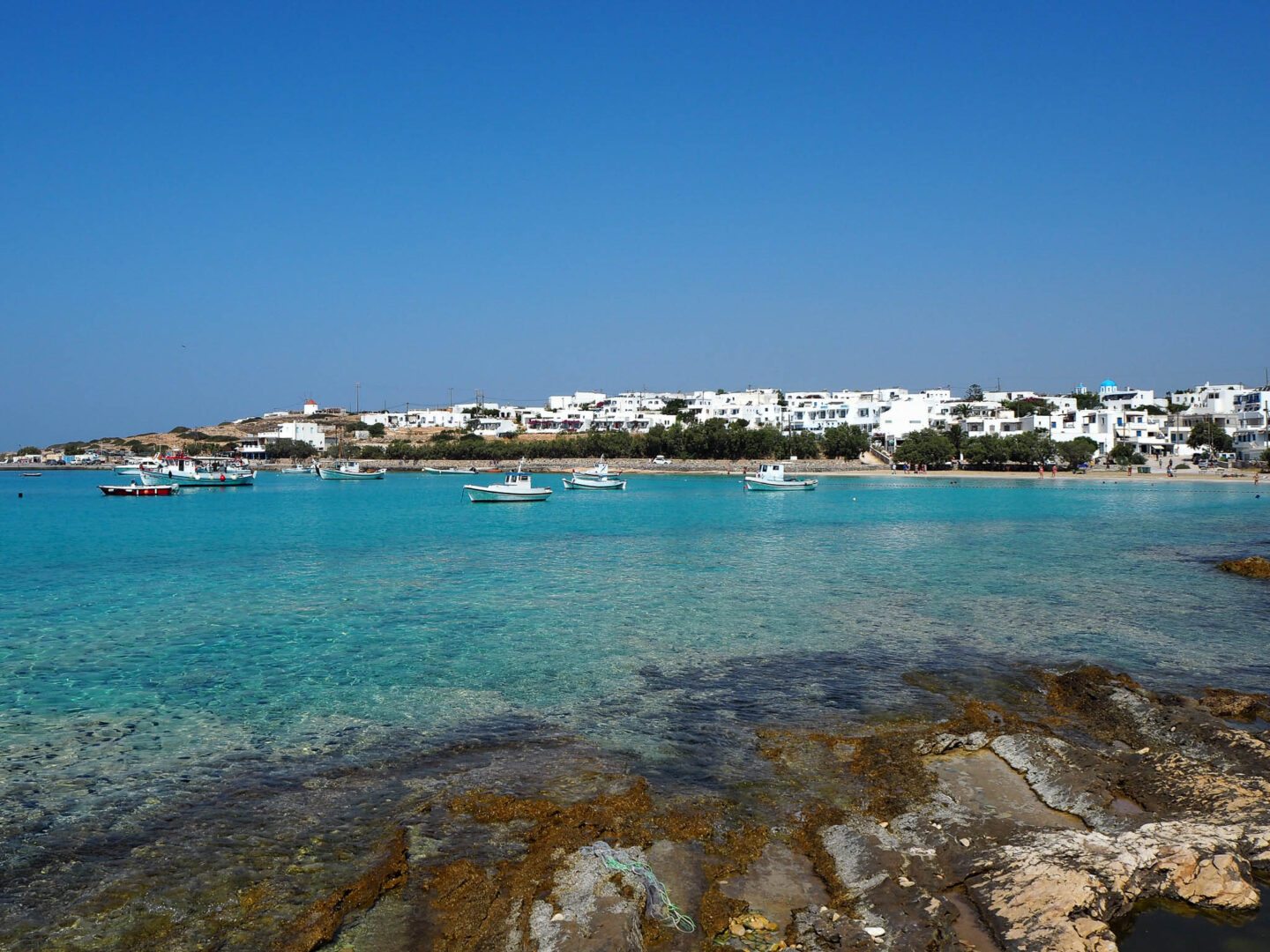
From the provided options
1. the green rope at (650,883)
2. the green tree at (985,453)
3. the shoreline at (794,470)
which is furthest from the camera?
the green tree at (985,453)

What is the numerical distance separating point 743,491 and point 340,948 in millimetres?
73887

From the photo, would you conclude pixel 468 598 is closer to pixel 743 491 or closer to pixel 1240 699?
pixel 1240 699

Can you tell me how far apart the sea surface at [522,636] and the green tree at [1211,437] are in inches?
2938

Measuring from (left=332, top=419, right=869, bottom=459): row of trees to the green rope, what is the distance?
115 meters

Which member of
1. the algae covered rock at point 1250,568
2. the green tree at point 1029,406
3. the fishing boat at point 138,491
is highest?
the green tree at point 1029,406

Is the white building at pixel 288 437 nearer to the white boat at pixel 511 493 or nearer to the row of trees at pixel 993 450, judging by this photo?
the white boat at pixel 511 493

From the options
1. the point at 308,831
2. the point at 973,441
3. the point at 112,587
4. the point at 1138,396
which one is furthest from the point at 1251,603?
the point at 1138,396

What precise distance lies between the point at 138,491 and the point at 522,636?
230 feet

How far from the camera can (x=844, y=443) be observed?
390 feet

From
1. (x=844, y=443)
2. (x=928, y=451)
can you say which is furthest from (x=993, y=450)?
(x=844, y=443)

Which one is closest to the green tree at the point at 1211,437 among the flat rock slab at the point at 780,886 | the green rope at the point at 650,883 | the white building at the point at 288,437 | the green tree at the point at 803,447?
the green tree at the point at 803,447

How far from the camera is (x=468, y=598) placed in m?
22.6

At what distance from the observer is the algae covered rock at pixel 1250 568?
25.5 meters

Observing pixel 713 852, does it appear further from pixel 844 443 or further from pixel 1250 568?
pixel 844 443
